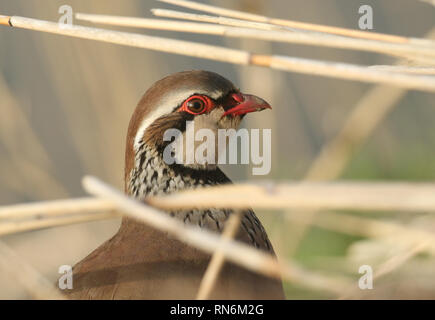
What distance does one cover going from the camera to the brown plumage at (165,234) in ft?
7.53

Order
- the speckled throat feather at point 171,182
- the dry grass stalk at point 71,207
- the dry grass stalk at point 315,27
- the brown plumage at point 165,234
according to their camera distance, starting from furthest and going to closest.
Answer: the speckled throat feather at point 171,182 → the brown plumage at point 165,234 → the dry grass stalk at point 315,27 → the dry grass stalk at point 71,207

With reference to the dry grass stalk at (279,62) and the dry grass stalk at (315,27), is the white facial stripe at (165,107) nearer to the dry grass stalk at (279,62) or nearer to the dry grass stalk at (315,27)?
the dry grass stalk at (315,27)

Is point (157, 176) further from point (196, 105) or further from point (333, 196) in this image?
point (333, 196)

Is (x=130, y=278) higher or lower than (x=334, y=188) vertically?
higher

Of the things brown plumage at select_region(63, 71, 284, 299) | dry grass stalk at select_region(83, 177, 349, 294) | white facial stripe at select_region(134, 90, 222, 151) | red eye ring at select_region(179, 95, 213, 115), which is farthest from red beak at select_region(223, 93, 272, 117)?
dry grass stalk at select_region(83, 177, 349, 294)

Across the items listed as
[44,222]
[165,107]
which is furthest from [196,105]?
[44,222]

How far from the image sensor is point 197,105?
2.89m

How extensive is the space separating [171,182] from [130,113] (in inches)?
62.7

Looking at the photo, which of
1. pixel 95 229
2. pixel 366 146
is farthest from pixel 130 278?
pixel 366 146

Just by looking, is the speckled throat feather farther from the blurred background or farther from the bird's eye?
the blurred background

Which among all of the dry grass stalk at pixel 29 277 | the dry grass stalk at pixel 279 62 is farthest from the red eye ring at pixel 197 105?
the dry grass stalk at pixel 29 277

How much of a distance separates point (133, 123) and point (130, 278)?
860 millimetres

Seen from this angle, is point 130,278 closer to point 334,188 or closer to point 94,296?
point 94,296

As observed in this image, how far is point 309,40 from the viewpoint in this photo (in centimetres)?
171
